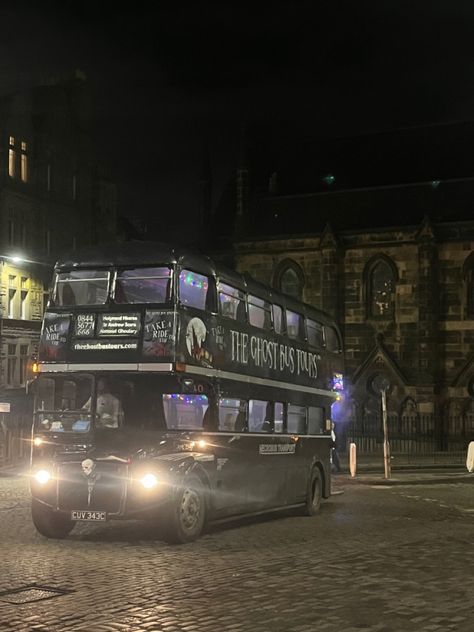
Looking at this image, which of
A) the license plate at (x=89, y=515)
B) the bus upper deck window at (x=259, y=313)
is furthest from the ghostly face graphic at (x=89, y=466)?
the bus upper deck window at (x=259, y=313)

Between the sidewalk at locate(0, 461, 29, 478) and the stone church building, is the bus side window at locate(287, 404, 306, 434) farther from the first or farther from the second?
the stone church building

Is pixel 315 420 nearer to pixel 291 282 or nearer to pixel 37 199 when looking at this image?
pixel 37 199

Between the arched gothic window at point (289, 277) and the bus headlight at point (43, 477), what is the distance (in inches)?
1472

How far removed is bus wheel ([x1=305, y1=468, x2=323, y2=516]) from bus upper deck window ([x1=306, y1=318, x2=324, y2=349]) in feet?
8.41

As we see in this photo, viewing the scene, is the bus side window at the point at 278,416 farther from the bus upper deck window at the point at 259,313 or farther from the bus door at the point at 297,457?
A: the bus upper deck window at the point at 259,313

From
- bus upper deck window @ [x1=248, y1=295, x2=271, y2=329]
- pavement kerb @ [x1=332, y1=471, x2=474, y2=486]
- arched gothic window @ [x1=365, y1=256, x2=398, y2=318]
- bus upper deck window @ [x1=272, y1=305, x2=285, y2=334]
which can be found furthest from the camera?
arched gothic window @ [x1=365, y1=256, x2=398, y2=318]

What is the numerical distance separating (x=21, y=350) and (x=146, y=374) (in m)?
33.1

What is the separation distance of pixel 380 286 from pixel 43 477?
3671 centimetres

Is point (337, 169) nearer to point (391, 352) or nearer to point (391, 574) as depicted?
point (391, 352)

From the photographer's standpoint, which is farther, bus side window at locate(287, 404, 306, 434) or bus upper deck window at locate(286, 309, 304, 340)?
bus upper deck window at locate(286, 309, 304, 340)

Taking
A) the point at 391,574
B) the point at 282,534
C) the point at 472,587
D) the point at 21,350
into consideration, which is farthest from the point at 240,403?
the point at 21,350

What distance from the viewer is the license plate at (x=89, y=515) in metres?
12.8

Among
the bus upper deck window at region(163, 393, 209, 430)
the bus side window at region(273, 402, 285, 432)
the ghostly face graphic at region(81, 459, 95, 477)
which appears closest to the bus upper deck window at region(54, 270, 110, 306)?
the bus upper deck window at region(163, 393, 209, 430)

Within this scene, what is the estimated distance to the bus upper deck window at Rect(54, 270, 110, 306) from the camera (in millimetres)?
14125
